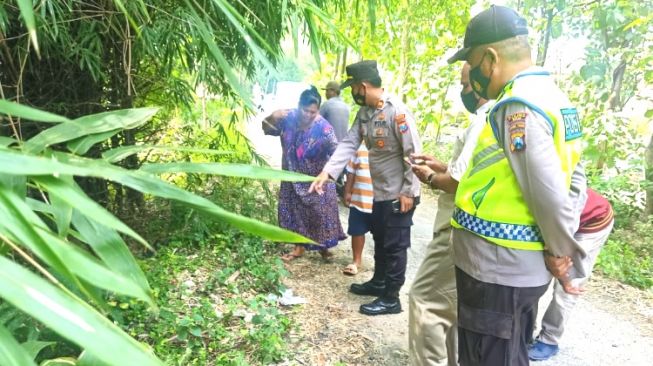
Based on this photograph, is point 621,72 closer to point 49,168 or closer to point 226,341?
point 226,341

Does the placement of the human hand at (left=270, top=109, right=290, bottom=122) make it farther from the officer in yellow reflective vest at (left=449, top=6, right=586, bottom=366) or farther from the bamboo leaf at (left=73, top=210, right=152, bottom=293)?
the bamboo leaf at (left=73, top=210, right=152, bottom=293)

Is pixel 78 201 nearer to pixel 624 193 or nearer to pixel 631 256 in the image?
pixel 631 256

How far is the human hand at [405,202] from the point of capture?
110 inches

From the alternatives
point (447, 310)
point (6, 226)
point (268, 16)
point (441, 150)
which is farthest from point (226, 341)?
point (441, 150)

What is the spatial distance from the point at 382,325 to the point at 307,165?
143 centimetres

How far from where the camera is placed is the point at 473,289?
60.2 inches

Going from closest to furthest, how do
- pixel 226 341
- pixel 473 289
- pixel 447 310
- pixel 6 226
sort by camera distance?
pixel 6 226 → pixel 473 289 → pixel 447 310 → pixel 226 341

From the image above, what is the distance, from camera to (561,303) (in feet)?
8.27

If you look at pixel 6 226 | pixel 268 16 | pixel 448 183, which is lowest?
pixel 448 183

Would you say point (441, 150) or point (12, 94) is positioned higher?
point (12, 94)

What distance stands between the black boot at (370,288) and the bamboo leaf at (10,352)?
9.19 ft

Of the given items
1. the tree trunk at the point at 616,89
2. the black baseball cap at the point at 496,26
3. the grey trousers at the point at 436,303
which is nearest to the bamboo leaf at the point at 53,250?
the black baseball cap at the point at 496,26

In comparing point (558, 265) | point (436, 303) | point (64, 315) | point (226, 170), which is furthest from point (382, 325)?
point (64, 315)

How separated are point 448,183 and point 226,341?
1.41 metres
